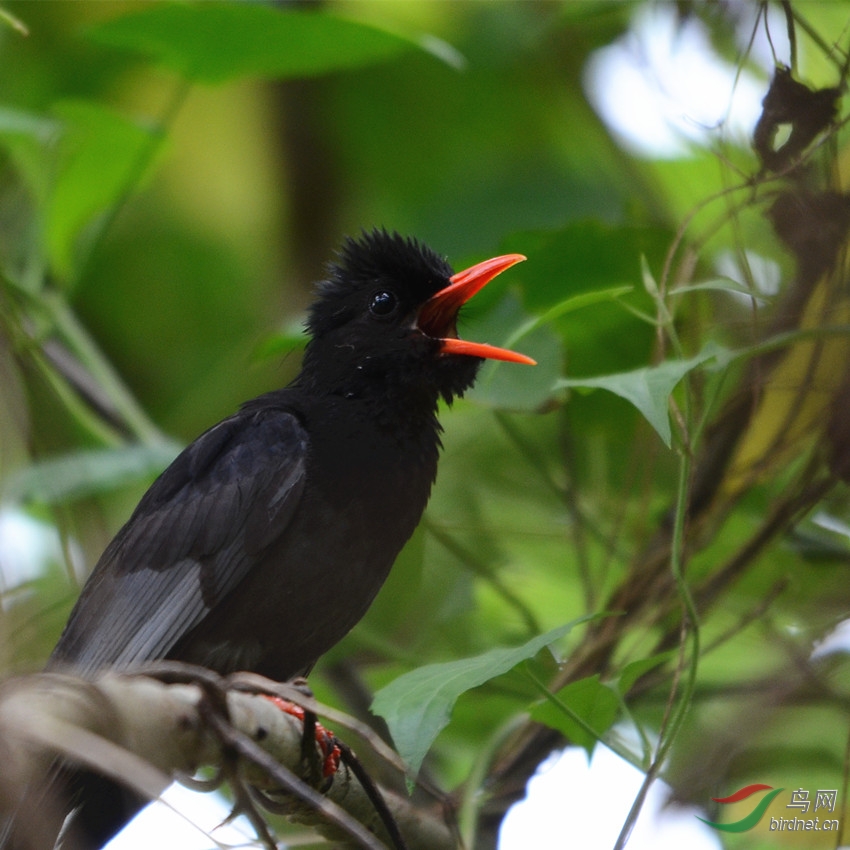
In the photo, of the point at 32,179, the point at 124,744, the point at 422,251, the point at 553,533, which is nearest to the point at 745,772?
the point at 553,533

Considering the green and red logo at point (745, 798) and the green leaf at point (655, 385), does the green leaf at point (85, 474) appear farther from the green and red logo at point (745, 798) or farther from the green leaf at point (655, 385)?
the green and red logo at point (745, 798)

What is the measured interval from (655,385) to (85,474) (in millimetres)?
1709

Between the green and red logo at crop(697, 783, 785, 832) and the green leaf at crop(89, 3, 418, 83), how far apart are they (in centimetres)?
232

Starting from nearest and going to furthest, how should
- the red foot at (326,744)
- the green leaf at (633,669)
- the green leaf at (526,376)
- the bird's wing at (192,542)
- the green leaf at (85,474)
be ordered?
1. the green leaf at (633,669)
2. the red foot at (326,744)
3. the bird's wing at (192,542)
4. the green leaf at (526,376)
5. the green leaf at (85,474)

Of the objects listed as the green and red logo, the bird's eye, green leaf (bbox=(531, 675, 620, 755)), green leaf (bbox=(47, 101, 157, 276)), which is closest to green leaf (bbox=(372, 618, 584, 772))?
green leaf (bbox=(531, 675, 620, 755))

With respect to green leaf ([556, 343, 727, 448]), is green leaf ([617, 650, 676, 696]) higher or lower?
lower

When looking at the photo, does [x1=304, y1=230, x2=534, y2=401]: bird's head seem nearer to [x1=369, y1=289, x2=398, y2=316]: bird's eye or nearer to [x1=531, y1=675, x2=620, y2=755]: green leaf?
[x1=369, y1=289, x2=398, y2=316]: bird's eye

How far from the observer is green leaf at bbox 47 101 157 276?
12.3ft

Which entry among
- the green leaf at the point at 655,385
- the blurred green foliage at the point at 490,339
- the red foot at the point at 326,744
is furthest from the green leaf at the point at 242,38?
the red foot at the point at 326,744

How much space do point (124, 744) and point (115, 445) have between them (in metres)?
2.21

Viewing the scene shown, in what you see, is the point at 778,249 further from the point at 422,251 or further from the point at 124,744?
the point at 124,744

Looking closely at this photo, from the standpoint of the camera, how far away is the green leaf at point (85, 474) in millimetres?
3166

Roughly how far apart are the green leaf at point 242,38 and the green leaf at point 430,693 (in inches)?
81.0

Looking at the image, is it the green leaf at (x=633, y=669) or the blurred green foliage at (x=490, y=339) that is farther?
the blurred green foliage at (x=490, y=339)
